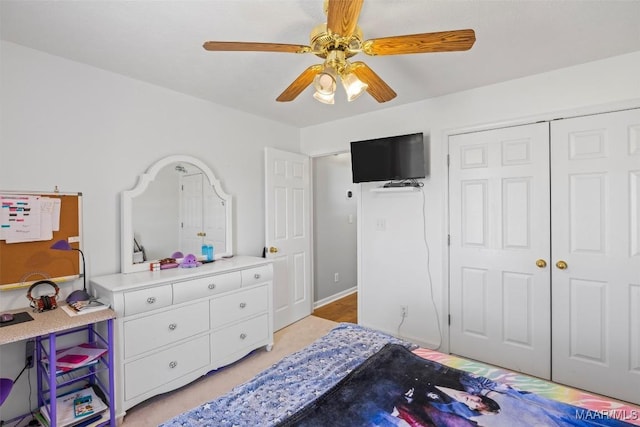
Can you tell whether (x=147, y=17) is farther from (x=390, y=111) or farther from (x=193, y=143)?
(x=390, y=111)

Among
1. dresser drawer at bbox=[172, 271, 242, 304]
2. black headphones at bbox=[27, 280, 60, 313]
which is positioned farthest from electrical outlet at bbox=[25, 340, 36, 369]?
dresser drawer at bbox=[172, 271, 242, 304]

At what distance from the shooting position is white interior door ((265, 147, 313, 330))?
3.34m

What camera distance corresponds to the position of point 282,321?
11.5 feet

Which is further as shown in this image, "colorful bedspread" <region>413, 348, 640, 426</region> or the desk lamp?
the desk lamp

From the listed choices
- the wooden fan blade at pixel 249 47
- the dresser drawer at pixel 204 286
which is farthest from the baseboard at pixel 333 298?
the wooden fan blade at pixel 249 47

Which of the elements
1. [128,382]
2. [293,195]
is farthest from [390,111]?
[128,382]

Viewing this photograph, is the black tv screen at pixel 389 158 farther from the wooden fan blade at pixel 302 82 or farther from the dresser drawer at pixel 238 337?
the dresser drawer at pixel 238 337

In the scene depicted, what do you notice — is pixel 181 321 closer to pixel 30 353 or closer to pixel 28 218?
pixel 30 353

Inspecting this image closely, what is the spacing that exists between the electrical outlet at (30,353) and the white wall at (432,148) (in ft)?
8.93

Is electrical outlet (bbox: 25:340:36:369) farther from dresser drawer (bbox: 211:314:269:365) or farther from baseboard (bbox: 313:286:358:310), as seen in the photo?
baseboard (bbox: 313:286:358:310)

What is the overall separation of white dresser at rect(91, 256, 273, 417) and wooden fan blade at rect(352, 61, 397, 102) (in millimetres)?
1766

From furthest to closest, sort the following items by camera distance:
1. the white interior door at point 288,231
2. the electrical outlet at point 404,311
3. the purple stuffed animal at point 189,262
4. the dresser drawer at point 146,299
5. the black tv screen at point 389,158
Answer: the white interior door at point 288,231 < the electrical outlet at point 404,311 < the black tv screen at point 389,158 < the purple stuffed animal at point 189,262 < the dresser drawer at point 146,299

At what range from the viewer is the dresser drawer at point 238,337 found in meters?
2.51

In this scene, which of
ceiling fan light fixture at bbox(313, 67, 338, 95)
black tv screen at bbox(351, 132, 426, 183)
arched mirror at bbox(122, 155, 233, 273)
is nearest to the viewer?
ceiling fan light fixture at bbox(313, 67, 338, 95)
